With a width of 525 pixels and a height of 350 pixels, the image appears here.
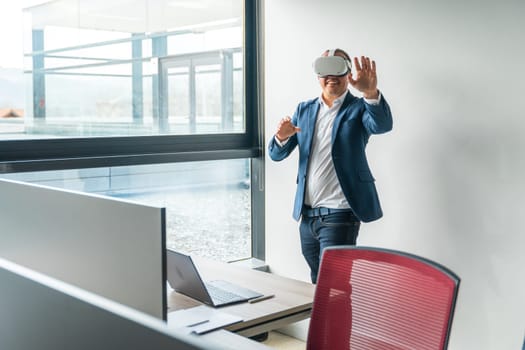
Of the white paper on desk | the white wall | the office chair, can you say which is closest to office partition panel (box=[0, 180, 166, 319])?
the white paper on desk

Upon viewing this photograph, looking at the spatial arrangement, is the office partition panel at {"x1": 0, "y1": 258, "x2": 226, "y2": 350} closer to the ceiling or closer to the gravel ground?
the ceiling

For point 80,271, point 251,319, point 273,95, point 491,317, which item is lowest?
point 491,317

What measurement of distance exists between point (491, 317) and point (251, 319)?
64.6 inches

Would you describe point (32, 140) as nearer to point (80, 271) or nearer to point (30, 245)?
point (30, 245)

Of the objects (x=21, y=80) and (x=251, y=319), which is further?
(x=21, y=80)

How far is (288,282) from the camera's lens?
236cm

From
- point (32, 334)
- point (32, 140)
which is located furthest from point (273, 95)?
point (32, 334)

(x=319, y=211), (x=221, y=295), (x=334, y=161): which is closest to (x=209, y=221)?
(x=319, y=211)

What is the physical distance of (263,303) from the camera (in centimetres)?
211

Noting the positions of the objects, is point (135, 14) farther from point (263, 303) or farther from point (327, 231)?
point (263, 303)

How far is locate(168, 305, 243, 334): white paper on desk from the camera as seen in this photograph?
1.86 m

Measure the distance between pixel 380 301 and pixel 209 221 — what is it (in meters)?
2.36

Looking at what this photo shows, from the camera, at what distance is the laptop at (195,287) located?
203cm

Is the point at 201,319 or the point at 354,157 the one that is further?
the point at 354,157
